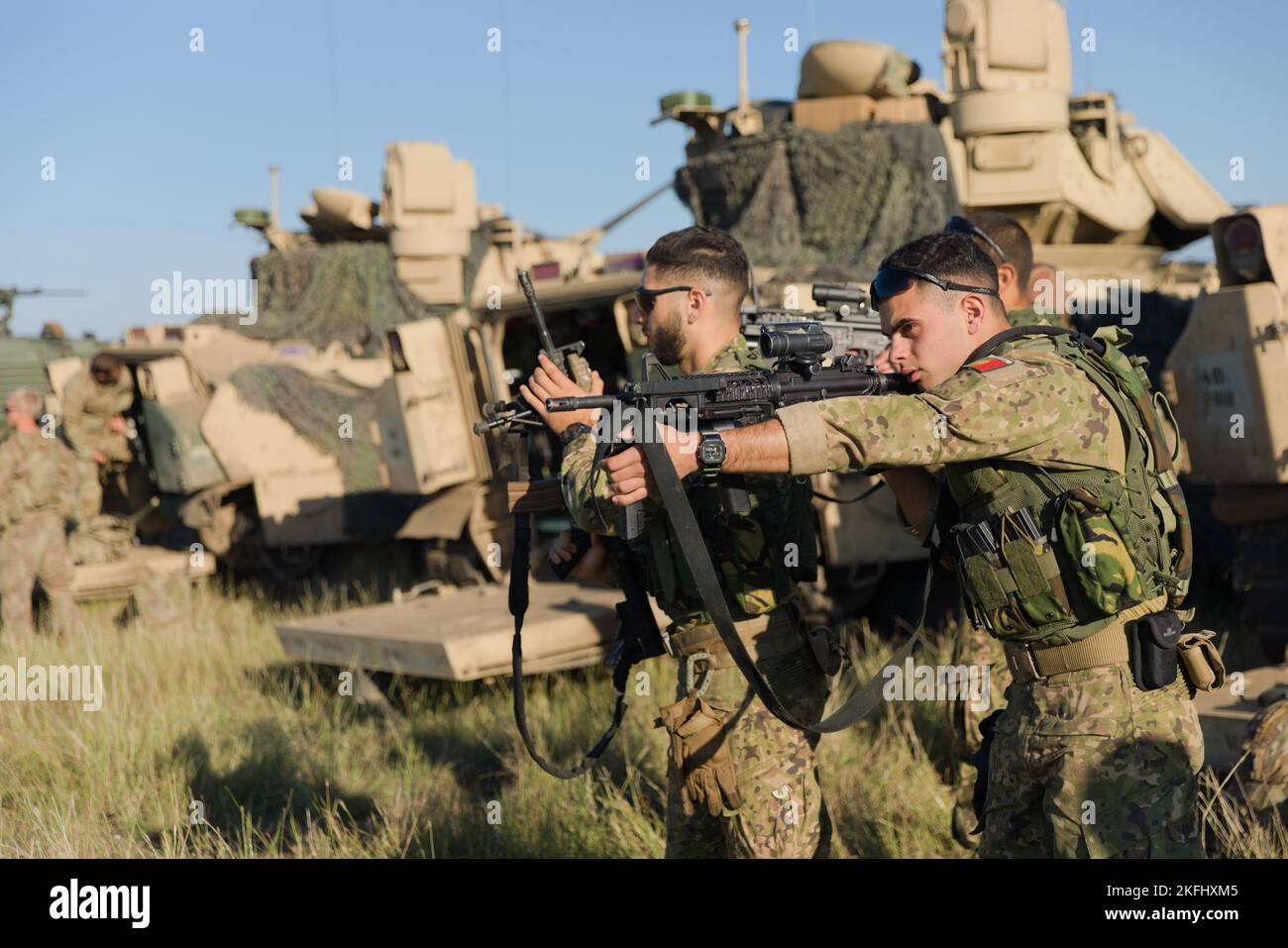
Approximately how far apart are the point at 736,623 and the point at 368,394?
723 centimetres

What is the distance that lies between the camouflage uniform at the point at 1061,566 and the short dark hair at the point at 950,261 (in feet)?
0.57

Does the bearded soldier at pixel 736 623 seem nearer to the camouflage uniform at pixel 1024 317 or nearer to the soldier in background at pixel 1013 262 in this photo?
the soldier in background at pixel 1013 262

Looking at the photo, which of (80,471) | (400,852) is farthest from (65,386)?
(400,852)

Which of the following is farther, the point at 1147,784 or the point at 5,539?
the point at 5,539

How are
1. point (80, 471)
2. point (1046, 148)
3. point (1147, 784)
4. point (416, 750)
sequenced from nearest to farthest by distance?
point (1147, 784), point (416, 750), point (1046, 148), point (80, 471)

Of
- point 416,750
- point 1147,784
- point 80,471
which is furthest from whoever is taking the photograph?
point 80,471

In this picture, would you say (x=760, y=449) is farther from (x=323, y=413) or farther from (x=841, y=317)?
(x=323, y=413)

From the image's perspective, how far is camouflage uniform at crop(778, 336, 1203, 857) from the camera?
2.57 meters

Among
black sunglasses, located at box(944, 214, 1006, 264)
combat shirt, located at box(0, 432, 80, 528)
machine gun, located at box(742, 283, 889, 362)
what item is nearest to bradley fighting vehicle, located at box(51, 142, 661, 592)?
combat shirt, located at box(0, 432, 80, 528)

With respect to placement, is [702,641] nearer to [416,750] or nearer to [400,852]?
[400,852]

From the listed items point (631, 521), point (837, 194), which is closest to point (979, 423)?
point (631, 521)

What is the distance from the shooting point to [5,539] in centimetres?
912

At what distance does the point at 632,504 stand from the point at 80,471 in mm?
8276

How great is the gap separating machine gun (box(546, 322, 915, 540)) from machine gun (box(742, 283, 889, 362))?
1651 mm
